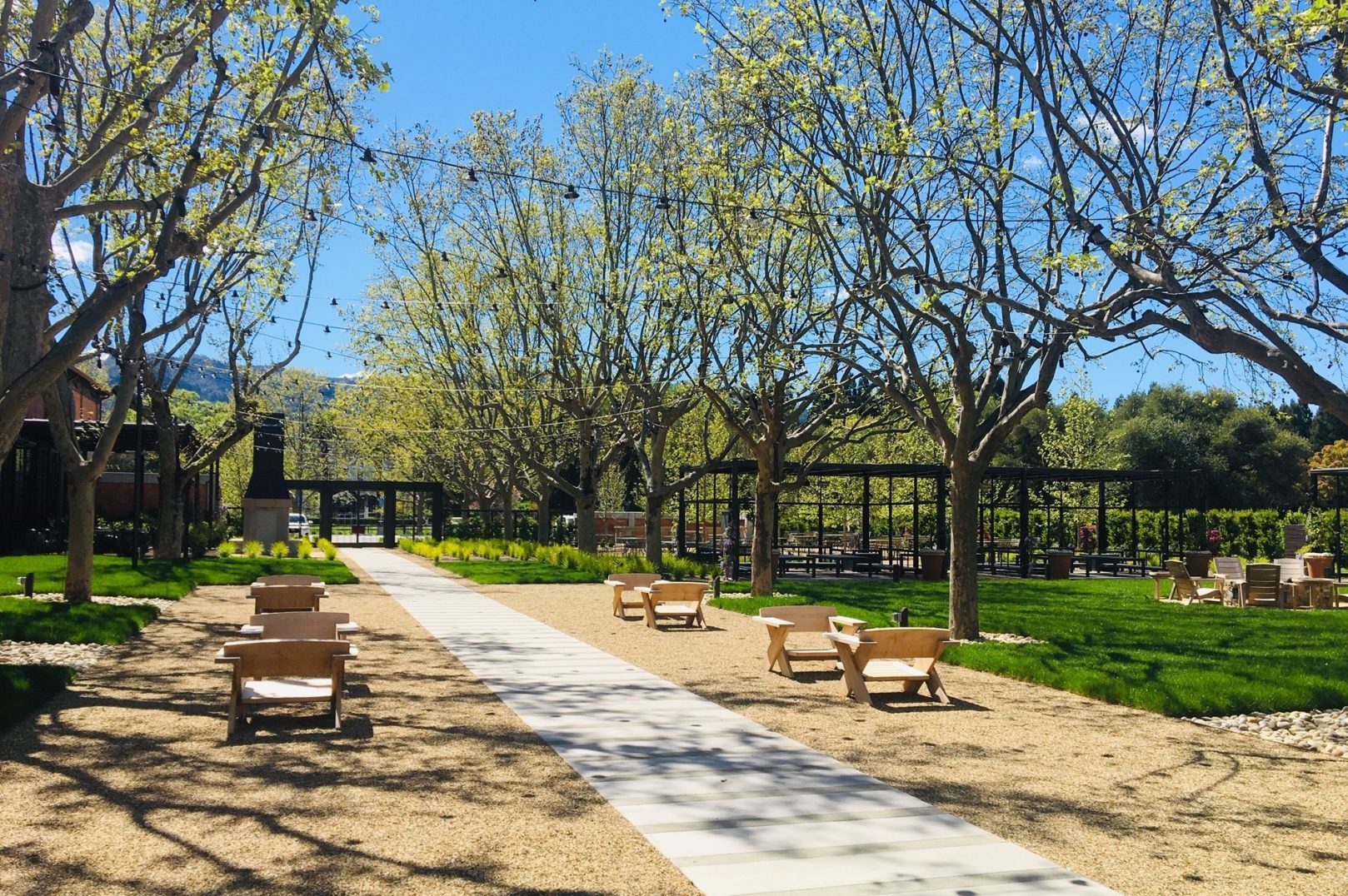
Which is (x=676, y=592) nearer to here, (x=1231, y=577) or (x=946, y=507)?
(x=1231, y=577)

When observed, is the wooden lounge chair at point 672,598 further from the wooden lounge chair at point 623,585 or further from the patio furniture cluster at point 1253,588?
the patio furniture cluster at point 1253,588

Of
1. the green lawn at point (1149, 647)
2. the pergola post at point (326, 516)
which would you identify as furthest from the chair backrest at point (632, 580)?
the pergola post at point (326, 516)

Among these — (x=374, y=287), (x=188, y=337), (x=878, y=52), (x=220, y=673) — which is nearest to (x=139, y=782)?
Result: (x=220, y=673)

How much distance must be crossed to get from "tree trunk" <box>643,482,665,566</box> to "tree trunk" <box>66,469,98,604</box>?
12.5 m

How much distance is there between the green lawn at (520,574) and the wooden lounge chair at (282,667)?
17079 millimetres

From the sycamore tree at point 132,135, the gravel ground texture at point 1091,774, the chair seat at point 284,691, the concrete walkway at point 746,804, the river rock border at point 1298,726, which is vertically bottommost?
the river rock border at point 1298,726

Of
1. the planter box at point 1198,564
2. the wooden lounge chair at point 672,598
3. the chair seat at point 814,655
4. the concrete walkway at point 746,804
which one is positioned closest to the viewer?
the concrete walkway at point 746,804

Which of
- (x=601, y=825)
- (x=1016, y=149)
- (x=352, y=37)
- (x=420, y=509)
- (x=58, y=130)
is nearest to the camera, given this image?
(x=601, y=825)

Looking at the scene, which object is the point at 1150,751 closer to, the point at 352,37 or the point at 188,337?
the point at 352,37

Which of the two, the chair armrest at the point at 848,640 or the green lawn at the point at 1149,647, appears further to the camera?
the green lawn at the point at 1149,647

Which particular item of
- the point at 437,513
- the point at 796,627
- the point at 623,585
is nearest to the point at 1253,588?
the point at 623,585

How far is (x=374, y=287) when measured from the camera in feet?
125

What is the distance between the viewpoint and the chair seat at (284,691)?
27.7 feet

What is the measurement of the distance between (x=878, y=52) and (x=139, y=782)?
37.7 feet
